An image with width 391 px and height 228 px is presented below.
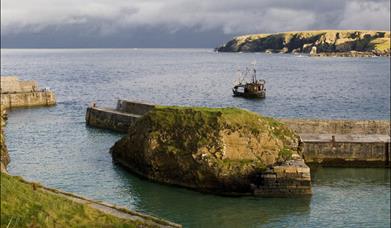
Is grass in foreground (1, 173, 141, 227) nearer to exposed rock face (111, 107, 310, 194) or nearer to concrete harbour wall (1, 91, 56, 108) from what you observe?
exposed rock face (111, 107, 310, 194)

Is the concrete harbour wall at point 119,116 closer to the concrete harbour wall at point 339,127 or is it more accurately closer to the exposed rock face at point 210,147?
the concrete harbour wall at point 339,127

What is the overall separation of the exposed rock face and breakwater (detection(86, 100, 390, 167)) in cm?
535

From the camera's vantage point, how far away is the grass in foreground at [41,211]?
14438 mm

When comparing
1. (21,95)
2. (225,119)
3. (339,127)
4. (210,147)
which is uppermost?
(225,119)

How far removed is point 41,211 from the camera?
48.9 ft

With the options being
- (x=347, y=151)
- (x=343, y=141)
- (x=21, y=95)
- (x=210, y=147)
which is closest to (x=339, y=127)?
(x=343, y=141)

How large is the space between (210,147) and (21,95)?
162ft

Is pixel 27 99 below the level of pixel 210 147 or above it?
above

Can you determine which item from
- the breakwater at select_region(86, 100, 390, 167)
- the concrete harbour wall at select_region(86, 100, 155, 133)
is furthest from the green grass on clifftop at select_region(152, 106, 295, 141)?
→ the concrete harbour wall at select_region(86, 100, 155, 133)

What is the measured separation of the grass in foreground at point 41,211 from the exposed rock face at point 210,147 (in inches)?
517

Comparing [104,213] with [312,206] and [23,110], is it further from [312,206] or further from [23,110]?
[23,110]

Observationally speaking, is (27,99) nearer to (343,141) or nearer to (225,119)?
(343,141)

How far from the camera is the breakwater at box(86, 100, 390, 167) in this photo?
3697 centimetres

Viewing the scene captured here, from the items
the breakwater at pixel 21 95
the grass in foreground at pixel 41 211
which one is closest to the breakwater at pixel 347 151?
the grass in foreground at pixel 41 211
